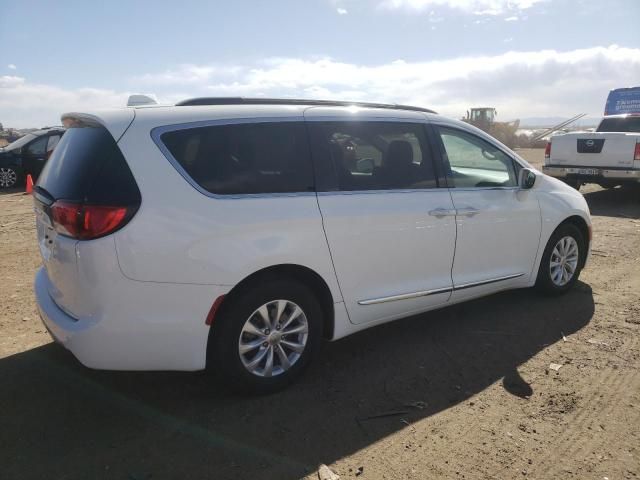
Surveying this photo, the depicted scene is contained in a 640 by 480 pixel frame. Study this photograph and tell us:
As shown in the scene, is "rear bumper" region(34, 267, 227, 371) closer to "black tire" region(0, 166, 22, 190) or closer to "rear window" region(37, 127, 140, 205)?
"rear window" region(37, 127, 140, 205)

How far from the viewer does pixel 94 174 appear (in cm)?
285

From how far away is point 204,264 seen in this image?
2.93m

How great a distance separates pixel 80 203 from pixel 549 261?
4.12 m

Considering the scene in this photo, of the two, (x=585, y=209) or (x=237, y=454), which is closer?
(x=237, y=454)

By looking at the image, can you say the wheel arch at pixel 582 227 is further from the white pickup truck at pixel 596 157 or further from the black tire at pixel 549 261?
the white pickup truck at pixel 596 157

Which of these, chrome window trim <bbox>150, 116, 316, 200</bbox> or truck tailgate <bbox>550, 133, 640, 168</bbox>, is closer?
chrome window trim <bbox>150, 116, 316, 200</bbox>

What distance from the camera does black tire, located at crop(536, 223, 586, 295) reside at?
4991 mm

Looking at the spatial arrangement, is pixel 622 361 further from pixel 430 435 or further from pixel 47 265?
pixel 47 265

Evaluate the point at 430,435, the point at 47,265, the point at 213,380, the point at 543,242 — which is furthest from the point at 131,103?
the point at 543,242

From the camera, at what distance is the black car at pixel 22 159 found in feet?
46.1

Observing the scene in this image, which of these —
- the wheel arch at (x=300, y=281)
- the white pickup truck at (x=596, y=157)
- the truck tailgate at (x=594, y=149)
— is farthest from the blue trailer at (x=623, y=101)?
the wheel arch at (x=300, y=281)

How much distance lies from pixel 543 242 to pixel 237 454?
A: 11.3 feet

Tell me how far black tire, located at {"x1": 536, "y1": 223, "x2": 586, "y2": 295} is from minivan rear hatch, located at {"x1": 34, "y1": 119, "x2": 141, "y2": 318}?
3.83m

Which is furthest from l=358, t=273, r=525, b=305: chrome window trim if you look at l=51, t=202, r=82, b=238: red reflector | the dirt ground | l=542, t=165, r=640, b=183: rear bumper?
l=542, t=165, r=640, b=183: rear bumper
